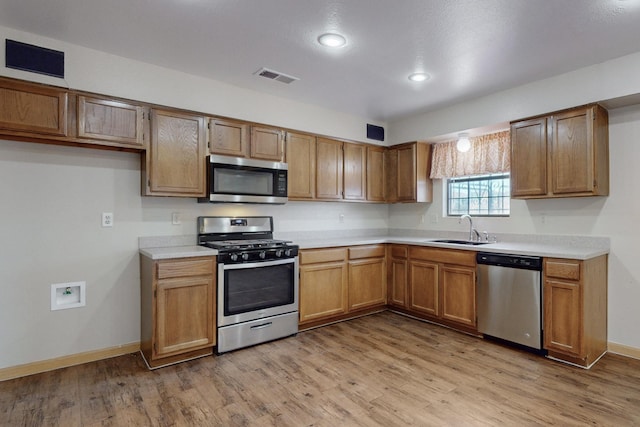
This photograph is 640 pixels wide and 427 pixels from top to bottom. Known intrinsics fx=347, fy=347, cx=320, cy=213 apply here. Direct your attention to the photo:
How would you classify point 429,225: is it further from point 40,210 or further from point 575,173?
point 40,210

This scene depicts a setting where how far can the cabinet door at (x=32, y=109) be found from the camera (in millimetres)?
2404

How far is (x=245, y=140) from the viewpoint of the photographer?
3506 mm

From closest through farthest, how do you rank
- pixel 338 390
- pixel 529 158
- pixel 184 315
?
pixel 338 390, pixel 184 315, pixel 529 158

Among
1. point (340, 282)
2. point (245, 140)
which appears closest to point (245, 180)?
point (245, 140)

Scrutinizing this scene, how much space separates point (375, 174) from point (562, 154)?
2157mm

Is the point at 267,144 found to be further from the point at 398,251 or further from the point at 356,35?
the point at 398,251

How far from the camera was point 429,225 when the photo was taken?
4.69m

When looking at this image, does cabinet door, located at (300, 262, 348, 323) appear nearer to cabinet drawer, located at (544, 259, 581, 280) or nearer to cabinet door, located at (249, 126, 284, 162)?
cabinet door, located at (249, 126, 284, 162)

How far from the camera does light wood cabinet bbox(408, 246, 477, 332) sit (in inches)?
138

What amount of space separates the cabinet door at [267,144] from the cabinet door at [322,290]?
1.23m

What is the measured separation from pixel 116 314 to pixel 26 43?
7.25 feet

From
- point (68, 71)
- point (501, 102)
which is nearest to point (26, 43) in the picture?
point (68, 71)

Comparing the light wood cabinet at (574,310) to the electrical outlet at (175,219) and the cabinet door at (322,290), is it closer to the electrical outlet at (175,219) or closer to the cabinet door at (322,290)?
the cabinet door at (322,290)

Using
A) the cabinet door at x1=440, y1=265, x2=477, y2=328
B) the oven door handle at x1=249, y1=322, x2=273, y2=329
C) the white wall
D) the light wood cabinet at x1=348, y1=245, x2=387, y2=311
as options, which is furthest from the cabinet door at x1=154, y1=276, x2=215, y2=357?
the white wall
